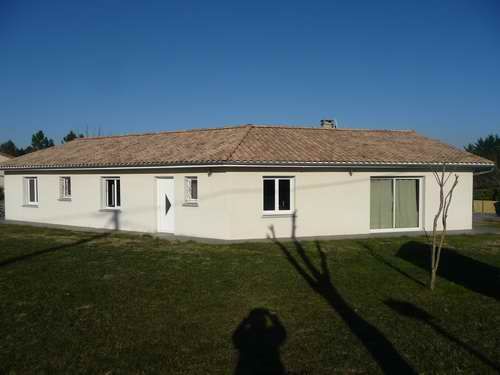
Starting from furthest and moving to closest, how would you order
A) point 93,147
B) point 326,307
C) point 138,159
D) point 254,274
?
point 93,147
point 138,159
point 254,274
point 326,307

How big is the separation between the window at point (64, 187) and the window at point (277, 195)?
949cm

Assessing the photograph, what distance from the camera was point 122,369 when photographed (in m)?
5.43

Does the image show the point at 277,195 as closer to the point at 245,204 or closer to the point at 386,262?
the point at 245,204

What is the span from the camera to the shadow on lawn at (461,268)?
31.0 ft

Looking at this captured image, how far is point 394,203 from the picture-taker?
17.7 metres

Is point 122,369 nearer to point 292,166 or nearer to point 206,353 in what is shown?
point 206,353

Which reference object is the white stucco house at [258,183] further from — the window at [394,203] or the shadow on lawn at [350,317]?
the shadow on lawn at [350,317]

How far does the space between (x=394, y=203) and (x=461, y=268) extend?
21.5 feet

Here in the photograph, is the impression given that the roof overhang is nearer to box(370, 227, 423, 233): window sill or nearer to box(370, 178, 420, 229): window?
box(370, 178, 420, 229): window

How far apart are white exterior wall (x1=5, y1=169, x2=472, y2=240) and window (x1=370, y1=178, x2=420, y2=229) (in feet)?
1.10

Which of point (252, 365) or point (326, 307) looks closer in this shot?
point (252, 365)

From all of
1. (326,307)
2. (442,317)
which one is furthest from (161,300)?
(442,317)

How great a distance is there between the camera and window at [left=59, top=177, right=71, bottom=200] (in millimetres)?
20719

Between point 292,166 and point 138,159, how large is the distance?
5967 mm
